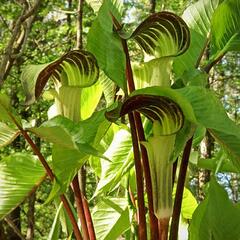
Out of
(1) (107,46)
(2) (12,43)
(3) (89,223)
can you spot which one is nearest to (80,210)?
(3) (89,223)

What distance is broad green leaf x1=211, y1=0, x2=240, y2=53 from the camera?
0.68m

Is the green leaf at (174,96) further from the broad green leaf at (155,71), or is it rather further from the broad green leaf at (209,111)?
the broad green leaf at (155,71)

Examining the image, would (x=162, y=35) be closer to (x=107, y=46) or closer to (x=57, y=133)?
(x=107, y=46)

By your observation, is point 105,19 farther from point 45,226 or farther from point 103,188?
point 45,226

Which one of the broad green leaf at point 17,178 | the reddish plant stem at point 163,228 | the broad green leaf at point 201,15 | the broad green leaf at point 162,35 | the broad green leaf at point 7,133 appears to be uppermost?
the broad green leaf at point 201,15

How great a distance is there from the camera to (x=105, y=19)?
1.98 ft

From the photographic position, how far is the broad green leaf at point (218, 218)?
644 mm

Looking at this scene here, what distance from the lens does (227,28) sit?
2.31 ft

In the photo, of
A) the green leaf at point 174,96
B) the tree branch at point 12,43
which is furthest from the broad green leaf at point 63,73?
the tree branch at point 12,43

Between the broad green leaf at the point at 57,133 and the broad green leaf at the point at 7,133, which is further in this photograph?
the broad green leaf at the point at 7,133

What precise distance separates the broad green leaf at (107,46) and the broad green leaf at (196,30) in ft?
0.40

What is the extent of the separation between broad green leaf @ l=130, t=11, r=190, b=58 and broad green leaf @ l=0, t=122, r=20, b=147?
0.65ft

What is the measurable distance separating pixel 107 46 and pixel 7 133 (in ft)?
0.60

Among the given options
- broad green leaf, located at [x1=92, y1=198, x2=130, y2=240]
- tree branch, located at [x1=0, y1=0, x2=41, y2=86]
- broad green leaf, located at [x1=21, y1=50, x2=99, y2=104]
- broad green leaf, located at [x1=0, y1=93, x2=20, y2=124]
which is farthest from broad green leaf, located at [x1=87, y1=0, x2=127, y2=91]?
tree branch, located at [x1=0, y1=0, x2=41, y2=86]
